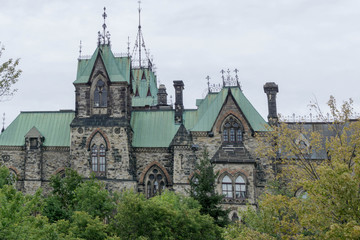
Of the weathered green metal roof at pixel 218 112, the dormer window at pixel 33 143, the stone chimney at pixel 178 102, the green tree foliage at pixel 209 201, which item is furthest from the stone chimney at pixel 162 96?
the green tree foliage at pixel 209 201

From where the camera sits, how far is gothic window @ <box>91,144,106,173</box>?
36013 millimetres

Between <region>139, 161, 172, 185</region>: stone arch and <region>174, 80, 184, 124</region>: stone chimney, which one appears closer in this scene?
<region>139, 161, 172, 185</region>: stone arch

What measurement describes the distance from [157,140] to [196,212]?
14.6 metres

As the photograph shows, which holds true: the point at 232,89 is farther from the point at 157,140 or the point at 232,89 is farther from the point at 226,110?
the point at 157,140

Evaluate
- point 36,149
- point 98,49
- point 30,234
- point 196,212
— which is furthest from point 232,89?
point 30,234

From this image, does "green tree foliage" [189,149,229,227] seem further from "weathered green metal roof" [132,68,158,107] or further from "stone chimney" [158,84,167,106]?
"weathered green metal roof" [132,68,158,107]

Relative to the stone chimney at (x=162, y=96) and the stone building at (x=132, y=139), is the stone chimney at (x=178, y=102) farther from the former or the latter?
the stone chimney at (x=162, y=96)

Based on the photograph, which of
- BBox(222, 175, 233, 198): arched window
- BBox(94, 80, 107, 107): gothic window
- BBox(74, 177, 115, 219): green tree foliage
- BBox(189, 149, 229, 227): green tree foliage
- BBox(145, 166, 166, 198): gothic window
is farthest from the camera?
BBox(94, 80, 107, 107): gothic window

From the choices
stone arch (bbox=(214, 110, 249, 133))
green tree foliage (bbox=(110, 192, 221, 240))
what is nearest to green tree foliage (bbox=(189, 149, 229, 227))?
green tree foliage (bbox=(110, 192, 221, 240))

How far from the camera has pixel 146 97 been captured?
5681 centimetres

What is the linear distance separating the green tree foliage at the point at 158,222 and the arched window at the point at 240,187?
30.2 feet

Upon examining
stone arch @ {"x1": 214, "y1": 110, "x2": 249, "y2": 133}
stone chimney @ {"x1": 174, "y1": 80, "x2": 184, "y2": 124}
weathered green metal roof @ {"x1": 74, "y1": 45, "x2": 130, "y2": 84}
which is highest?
weathered green metal roof @ {"x1": 74, "y1": 45, "x2": 130, "y2": 84}

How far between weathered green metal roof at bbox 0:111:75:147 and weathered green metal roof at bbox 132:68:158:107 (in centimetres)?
1573

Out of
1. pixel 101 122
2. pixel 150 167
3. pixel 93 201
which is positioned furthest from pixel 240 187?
pixel 101 122
